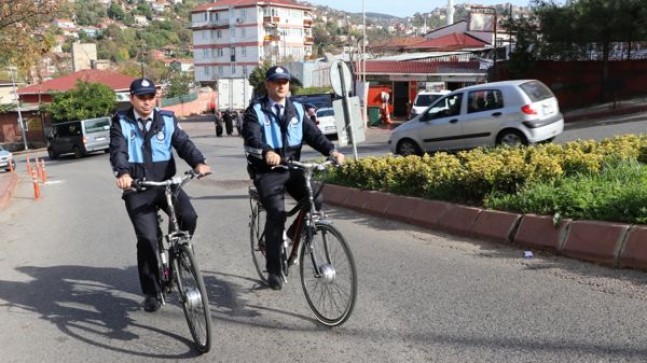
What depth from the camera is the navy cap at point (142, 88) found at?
468 centimetres

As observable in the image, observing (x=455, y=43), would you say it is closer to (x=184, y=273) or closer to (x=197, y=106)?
(x=197, y=106)

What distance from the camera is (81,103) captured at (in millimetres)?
53031

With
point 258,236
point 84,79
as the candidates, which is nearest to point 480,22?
point 258,236

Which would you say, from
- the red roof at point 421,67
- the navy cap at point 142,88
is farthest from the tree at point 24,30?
the red roof at point 421,67

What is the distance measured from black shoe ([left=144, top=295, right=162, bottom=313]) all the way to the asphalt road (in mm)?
79

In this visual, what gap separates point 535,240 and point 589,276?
0.84m

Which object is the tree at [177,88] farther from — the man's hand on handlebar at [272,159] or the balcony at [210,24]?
the man's hand on handlebar at [272,159]

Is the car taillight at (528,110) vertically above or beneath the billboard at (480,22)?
beneath

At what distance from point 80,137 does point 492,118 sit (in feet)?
80.9

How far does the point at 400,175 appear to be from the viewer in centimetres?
841

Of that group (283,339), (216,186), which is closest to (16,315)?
(283,339)

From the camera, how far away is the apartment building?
107375mm

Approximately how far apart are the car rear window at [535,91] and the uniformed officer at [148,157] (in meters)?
9.97

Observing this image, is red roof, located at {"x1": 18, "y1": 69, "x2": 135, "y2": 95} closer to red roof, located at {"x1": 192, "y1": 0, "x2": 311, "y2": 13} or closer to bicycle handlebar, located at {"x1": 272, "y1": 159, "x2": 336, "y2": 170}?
red roof, located at {"x1": 192, "y1": 0, "x2": 311, "y2": 13}
